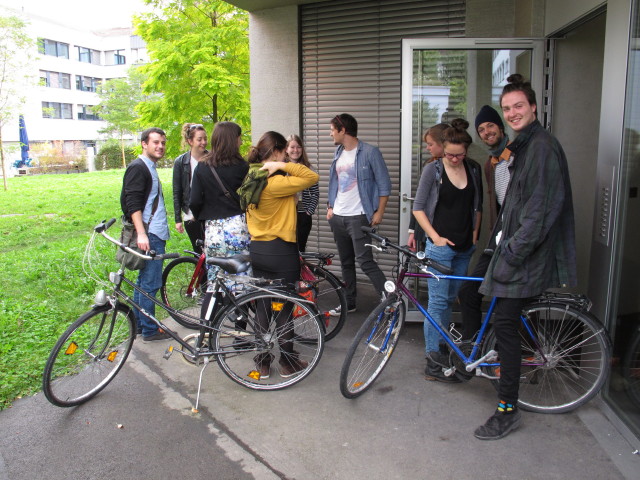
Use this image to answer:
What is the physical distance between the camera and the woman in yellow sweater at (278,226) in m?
3.72

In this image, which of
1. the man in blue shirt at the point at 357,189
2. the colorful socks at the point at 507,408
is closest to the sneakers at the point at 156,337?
the man in blue shirt at the point at 357,189

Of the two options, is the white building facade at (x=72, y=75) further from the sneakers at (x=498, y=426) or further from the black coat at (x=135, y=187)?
the sneakers at (x=498, y=426)

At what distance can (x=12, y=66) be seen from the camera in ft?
67.5

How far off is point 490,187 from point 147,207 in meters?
2.86

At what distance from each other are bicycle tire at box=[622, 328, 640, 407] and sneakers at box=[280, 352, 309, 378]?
6.92ft

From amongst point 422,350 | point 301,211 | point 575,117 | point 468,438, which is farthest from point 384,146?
point 468,438

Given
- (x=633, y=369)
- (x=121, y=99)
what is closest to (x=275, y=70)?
(x=633, y=369)

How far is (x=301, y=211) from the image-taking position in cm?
552

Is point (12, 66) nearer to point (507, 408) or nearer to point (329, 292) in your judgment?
point (329, 292)

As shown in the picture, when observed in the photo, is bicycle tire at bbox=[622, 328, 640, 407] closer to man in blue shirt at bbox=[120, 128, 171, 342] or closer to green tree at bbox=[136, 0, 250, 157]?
man in blue shirt at bbox=[120, 128, 171, 342]

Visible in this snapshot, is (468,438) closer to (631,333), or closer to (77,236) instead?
(631,333)

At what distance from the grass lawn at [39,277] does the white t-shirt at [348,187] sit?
2.98 metres

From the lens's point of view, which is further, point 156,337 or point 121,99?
point 121,99

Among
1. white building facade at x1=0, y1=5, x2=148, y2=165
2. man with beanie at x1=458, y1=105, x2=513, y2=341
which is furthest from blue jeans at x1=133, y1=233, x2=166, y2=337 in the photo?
white building facade at x1=0, y1=5, x2=148, y2=165
